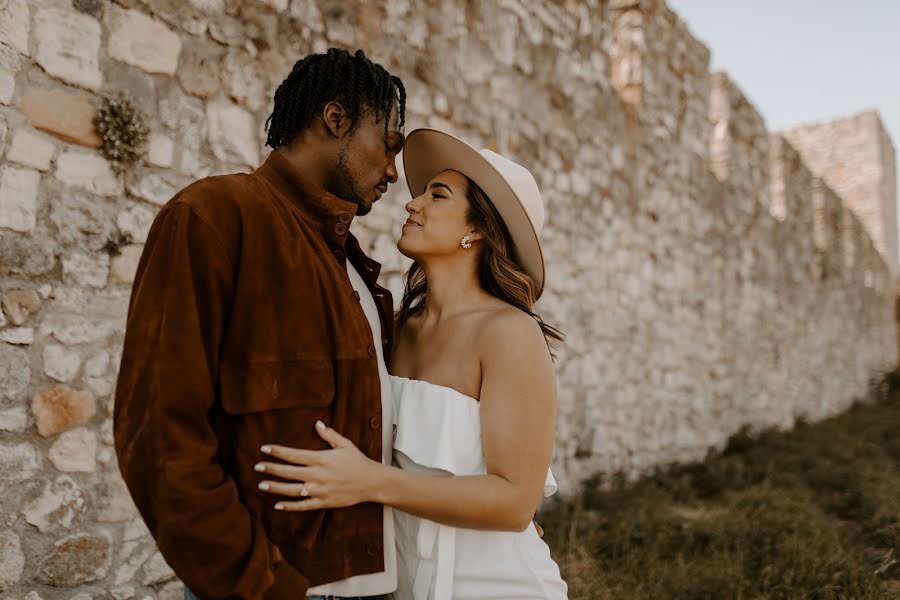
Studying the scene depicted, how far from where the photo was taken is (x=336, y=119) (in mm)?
1639

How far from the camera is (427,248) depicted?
201 centimetres

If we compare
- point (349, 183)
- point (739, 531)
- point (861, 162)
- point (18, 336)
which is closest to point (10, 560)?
point (18, 336)

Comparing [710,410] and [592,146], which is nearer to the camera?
[592,146]

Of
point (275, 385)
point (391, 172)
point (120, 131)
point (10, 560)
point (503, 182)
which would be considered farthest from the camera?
point (120, 131)

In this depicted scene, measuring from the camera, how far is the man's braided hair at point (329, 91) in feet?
5.44

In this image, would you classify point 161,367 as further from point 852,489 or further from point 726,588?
point 852,489

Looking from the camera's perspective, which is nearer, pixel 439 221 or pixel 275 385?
pixel 275 385

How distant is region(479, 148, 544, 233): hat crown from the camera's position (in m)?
1.99

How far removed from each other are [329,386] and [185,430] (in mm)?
277

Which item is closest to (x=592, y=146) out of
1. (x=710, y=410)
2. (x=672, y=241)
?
(x=672, y=241)

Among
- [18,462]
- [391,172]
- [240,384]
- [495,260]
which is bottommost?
[18,462]

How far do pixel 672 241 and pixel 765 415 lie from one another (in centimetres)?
322

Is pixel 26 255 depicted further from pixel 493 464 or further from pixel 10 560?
pixel 493 464

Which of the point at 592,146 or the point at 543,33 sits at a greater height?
the point at 543,33
